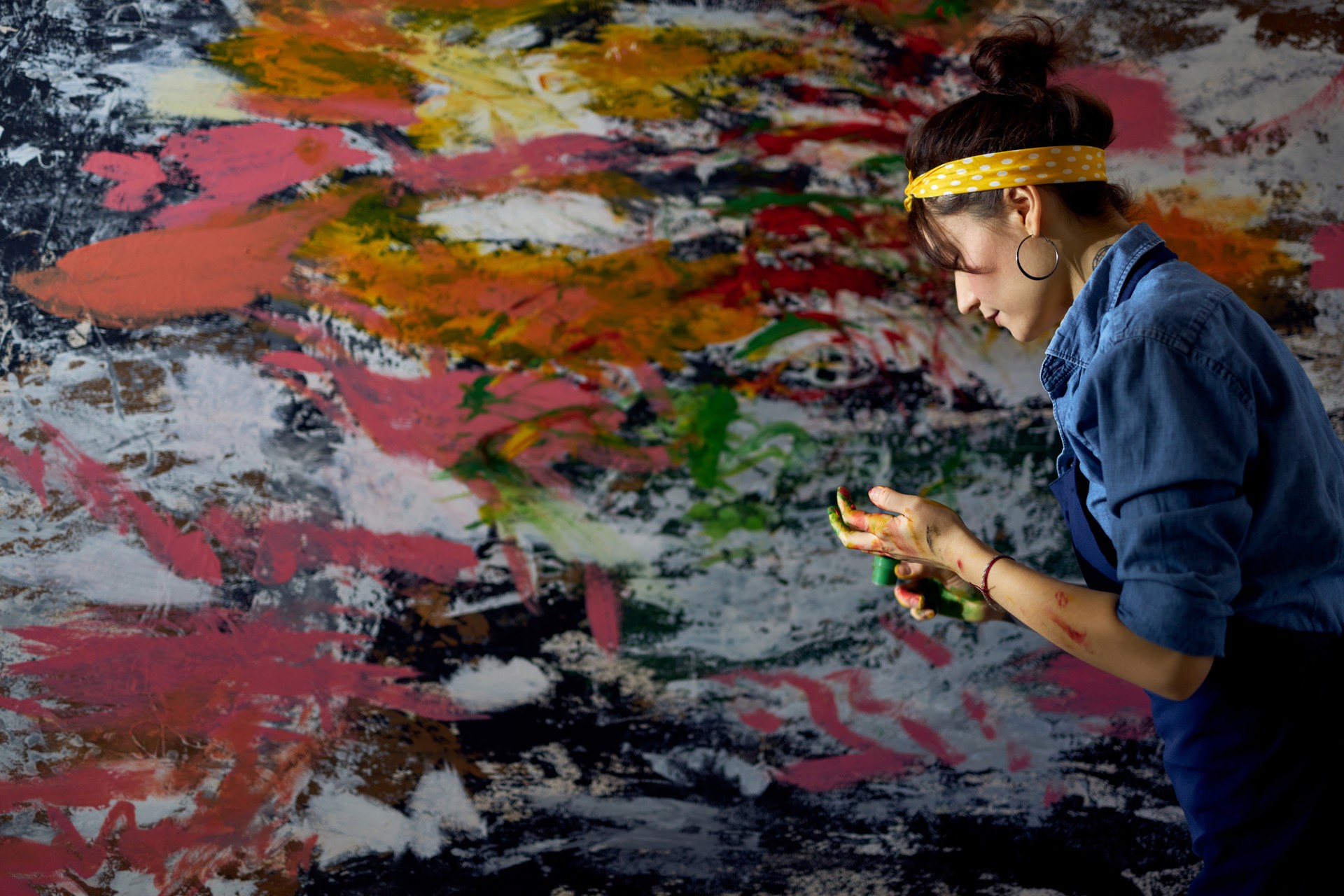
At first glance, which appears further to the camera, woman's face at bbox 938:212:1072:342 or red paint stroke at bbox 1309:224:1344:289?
red paint stroke at bbox 1309:224:1344:289

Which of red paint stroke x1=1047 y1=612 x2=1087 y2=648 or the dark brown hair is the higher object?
the dark brown hair

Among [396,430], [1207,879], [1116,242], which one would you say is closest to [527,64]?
[396,430]

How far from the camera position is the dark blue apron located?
0.79 metres

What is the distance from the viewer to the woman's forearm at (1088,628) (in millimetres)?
706

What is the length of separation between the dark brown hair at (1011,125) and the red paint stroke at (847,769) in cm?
117

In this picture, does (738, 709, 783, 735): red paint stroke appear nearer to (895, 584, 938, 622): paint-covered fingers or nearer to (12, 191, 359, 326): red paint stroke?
(895, 584, 938, 622): paint-covered fingers

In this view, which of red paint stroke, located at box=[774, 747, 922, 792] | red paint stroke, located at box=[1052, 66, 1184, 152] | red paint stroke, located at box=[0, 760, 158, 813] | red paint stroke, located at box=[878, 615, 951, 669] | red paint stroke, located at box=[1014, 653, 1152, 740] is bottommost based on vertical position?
red paint stroke, located at box=[0, 760, 158, 813]

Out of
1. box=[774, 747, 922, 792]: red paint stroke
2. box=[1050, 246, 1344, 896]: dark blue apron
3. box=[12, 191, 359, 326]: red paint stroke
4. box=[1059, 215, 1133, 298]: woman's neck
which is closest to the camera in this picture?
box=[1050, 246, 1344, 896]: dark blue apron

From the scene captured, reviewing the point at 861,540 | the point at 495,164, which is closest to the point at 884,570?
the point at 861,540

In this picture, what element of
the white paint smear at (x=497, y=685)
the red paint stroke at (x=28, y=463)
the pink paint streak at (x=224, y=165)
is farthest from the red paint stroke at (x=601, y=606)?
the red paint stroke at (x=28, y=463)

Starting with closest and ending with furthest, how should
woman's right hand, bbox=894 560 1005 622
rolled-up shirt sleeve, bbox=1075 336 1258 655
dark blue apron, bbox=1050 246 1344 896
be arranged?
rolled-up shirt sleeve, bbox=1075 336 1258 655
dark blue apron, bbox=1050 246 1344 896
woman's right hand, bbox=894 560 1005 622

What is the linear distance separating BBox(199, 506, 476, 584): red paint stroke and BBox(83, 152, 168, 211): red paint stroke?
64 centimetres

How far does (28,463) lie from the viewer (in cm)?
162

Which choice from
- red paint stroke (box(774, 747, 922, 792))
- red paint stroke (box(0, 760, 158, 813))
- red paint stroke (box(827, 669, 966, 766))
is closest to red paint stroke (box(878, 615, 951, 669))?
red paint stroke (box(827, 669, 966, 766))
